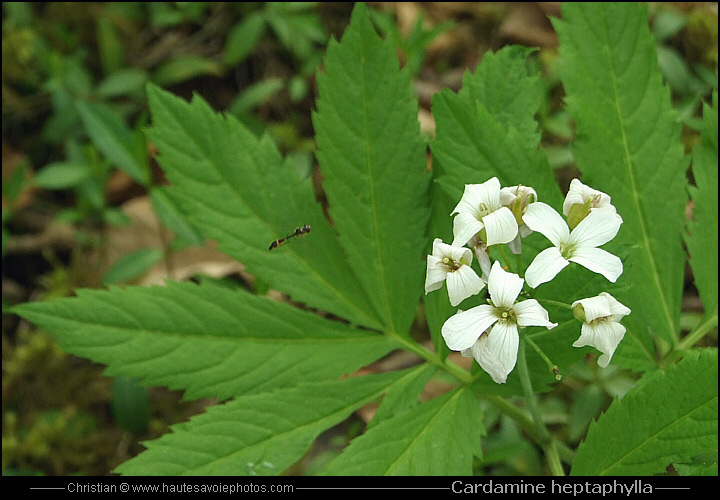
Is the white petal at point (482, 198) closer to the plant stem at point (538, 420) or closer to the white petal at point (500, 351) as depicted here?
the white petal at point (500, 351)

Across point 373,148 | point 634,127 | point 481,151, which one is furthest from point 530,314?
point 634,127

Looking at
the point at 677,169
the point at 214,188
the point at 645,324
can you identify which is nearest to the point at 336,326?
the point at 214,188

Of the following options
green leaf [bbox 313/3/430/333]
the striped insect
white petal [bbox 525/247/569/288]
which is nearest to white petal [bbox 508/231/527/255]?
white petal [bbox 525/247/569/288]

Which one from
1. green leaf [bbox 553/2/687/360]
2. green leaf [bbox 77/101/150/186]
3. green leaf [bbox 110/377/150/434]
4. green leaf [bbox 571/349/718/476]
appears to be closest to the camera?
green leaf [bbox 571/349/718/476]

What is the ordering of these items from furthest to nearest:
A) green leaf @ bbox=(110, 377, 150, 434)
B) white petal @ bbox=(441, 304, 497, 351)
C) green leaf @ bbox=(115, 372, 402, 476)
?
green leaf @ bbox=(110, 377, 150, 434) < green leaf @ bbox=(115, 372, 402, 476) < white petal @ bbox=(441, 304, 497, 351)

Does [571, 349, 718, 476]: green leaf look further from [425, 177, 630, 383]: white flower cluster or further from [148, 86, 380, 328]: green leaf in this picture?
[148, 86, 380, 328]: green leaf
